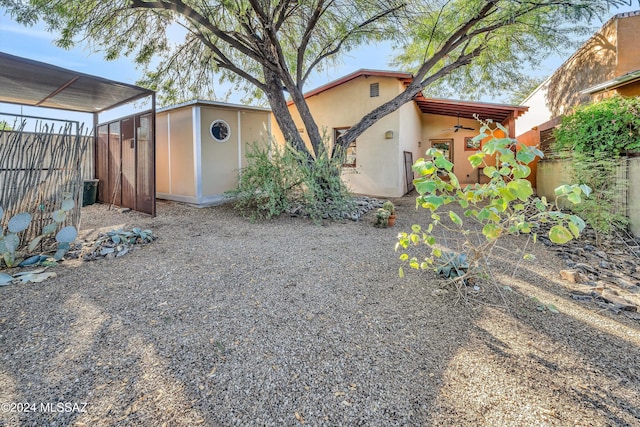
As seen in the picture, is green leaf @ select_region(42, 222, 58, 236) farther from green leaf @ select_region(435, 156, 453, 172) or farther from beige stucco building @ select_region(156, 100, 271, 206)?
green leaf @ select_region(435, 156, 453, 172)

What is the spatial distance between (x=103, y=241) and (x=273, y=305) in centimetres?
292

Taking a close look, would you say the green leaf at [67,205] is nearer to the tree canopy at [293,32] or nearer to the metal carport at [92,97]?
the metal carport at [92,97]

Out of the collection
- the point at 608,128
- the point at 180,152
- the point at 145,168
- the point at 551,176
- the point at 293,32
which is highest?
the point at 293,32

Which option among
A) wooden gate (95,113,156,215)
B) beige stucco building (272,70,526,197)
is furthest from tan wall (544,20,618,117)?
wooden gate (95,113,156,215)

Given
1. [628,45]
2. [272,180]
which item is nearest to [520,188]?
[272,180]

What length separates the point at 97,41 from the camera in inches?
267

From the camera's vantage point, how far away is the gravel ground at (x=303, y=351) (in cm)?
151

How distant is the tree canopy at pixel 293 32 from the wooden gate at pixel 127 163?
1.94 m

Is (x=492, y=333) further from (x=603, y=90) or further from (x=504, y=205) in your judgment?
(x=603, y=90)

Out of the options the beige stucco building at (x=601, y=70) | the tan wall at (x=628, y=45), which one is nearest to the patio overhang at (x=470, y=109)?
the beige stucco building at (x=601, y=70)

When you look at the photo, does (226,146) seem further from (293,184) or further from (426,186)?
(426,186)

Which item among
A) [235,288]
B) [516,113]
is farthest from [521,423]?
[516,113]

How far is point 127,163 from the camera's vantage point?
6836mm

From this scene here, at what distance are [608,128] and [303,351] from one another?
617 cm
